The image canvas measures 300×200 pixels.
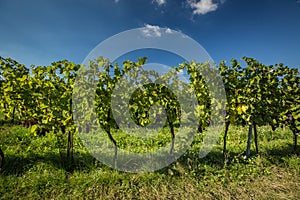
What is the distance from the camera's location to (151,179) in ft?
12.5

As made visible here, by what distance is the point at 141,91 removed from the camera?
432cm

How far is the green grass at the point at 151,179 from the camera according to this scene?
11.0 feet

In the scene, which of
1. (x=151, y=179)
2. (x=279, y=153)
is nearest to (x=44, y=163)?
(x=151, y=179)

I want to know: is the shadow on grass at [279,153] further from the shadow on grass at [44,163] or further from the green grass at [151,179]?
the shadow on grass at [44,163]

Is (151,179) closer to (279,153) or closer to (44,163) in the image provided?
(44,163)

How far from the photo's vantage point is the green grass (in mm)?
3367

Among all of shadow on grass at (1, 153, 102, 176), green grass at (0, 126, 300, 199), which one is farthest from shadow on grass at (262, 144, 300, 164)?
shadow on grass at (1, 153, 102, 176)

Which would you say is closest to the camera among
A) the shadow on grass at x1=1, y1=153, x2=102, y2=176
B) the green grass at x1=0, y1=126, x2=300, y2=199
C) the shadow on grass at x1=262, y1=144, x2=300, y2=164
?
the green grass at x1=0, y1=126, x2=300, y2=199

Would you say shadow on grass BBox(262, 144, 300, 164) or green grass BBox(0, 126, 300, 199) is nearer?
green grass BBox(0, 126, 300, 199)

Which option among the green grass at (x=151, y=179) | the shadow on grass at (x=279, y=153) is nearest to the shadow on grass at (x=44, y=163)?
the green grass at (x=151, y=179)

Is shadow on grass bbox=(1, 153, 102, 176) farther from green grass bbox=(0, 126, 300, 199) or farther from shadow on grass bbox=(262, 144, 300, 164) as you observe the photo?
shadow on grass bbox=(262, 144, 300, 164)

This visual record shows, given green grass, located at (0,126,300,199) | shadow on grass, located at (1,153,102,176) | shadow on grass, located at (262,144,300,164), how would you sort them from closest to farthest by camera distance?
1. green grass, located at (0,126,300,199)
2. shadow on grass, located at (1,153,102,176)
3. shadow on grass, located at (262,144,300,164)

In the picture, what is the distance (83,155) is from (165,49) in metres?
2.94

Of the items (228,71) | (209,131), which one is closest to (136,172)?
(228,71)
